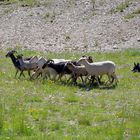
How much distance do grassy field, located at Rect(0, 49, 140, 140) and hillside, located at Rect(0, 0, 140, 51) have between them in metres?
17.7

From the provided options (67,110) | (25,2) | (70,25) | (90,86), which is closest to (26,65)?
(90,86)

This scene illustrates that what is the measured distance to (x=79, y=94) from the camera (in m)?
22.5

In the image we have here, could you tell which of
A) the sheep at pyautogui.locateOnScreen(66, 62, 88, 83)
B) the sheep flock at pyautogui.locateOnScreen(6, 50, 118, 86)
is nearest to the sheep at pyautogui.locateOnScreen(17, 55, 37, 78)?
the sheep flock at pyautogui.locateOnScreen(6, 50, 118, 86)

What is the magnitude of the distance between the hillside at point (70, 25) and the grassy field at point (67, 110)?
17.7 meters

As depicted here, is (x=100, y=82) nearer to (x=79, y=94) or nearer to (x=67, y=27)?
(x=79, y=94)

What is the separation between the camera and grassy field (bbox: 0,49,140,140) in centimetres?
1483

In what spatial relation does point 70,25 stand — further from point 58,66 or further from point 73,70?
point 73,70

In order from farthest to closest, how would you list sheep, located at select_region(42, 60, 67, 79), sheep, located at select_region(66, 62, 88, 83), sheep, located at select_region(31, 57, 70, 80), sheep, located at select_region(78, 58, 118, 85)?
sheep, located at select_region(31, 57, 70, 80) < sheep, located at select_region(42, 60, 67, 79) < sheep, located at select_region(66, 62, 88, 83) < sheep, located at select_region(78, 58, 118, 85)

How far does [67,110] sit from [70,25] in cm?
3405

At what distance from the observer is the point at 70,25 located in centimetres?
5191

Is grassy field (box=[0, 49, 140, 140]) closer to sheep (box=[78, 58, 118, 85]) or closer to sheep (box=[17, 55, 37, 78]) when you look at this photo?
sheep (box=[17, 55, 37, 78])

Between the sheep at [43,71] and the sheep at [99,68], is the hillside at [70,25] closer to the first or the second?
the sheep at [43,71]

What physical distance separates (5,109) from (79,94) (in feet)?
17.6

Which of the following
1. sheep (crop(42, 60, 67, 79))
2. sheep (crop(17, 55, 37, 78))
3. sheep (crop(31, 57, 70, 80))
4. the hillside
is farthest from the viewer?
the hillside
